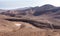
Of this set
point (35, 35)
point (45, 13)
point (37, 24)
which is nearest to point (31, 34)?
point (35, 35)

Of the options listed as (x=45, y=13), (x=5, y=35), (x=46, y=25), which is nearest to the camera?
(x=5, y=35)

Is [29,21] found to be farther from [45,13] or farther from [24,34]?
[45,13]

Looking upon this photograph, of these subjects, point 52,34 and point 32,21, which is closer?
point 52,34

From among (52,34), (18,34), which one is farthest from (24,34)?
(52,34)

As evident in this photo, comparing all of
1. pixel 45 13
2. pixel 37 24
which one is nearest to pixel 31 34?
pixel 37 24

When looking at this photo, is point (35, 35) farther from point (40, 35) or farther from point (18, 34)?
point (18, 34)

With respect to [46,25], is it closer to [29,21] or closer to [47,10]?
[29,21]

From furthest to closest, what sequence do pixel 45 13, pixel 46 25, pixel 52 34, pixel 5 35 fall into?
pixel 45 13
pixel 46 25
pixel 52 34
pixel 5 35

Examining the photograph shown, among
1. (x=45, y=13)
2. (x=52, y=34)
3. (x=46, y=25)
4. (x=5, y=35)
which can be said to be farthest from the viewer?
(x=45, y=13)

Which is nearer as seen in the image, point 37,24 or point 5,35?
point 5,35
